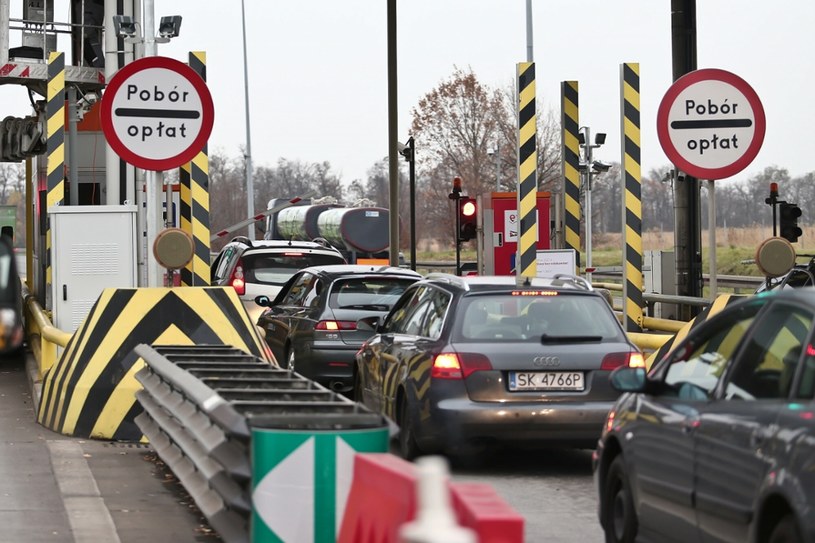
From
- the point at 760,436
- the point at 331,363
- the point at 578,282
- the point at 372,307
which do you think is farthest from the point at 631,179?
the point at 760,436

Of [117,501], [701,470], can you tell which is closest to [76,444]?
[117,501]

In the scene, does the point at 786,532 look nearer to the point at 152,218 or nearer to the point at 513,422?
the point at 513,422

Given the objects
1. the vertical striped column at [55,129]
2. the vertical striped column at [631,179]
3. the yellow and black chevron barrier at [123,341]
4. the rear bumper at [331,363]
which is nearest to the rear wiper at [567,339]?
the yellow and black chevron barrier at [123,341]

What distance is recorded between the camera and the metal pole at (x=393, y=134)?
29.7 meters

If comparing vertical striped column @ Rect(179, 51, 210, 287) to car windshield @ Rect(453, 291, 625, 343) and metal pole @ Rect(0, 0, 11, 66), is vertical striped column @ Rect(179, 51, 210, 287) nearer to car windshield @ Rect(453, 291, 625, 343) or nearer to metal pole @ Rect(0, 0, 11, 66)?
→ car windshield @ Rect(453, 291, 625, 343)

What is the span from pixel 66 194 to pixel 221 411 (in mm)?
15563

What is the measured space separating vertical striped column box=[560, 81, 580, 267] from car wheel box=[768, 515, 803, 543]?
14707 mm

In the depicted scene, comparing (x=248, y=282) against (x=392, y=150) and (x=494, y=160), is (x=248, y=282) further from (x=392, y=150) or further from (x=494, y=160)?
(x=494, y=160)

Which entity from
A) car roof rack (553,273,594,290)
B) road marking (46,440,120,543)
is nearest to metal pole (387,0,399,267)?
car roof rack (553,273,594,290)

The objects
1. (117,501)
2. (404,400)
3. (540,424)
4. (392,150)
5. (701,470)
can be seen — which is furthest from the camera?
(392,150)

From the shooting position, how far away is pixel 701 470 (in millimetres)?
6551

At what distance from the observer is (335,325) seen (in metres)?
16.7

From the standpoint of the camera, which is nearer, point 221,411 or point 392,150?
point 221,411

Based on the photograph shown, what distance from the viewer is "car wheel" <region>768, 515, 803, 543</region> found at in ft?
18.1
